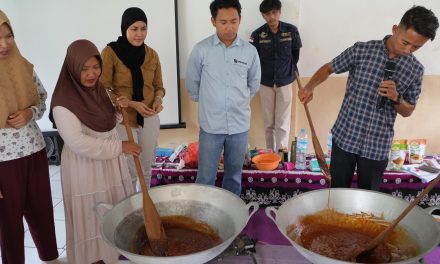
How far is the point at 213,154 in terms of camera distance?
85.3 inches

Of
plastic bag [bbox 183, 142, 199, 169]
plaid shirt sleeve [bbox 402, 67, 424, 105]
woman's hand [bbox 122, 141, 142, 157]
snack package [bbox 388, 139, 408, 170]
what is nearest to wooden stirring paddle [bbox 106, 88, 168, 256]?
woman's hand [bbox 122, 141, 142, 157]

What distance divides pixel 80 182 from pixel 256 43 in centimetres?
223

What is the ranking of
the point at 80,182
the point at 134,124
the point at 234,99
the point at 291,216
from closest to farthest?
the point at 291,216 → the point at 80,182 → the point at 234,99 → the point at 134,124

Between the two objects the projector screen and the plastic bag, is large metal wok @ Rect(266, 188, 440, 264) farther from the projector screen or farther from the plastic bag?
the projector screen

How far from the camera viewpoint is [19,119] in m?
1.59

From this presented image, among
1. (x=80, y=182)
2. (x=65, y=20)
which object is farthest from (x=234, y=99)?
(x=65, y=20)

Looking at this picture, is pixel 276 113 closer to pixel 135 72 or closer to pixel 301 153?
pixel 301 153

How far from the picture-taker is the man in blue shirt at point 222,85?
2.01 meters

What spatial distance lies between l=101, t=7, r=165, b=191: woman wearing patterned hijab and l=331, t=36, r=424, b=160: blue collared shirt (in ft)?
3.78

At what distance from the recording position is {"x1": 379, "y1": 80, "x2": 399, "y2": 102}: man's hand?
1.46 metres

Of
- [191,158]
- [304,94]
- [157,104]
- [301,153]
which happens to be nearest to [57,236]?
[191,158]

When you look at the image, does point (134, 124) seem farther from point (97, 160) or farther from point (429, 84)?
point (429, 84)

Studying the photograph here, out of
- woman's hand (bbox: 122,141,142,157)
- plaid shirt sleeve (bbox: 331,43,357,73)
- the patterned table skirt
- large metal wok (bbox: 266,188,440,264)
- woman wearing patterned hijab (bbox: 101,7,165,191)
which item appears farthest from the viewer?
the patterned table skirt

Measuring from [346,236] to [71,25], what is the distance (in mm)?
3107
